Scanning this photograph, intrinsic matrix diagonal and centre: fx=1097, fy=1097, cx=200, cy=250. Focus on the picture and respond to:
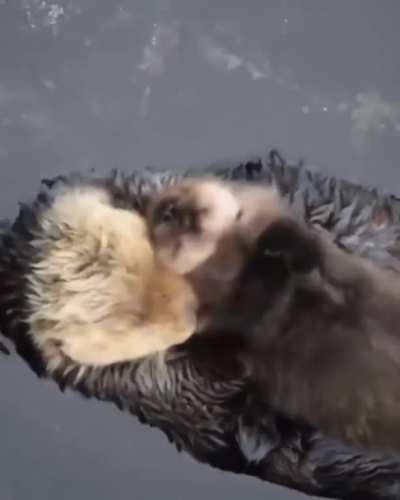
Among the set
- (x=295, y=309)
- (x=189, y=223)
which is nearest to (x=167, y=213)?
(x=189, y=223)

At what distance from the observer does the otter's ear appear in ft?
2.87

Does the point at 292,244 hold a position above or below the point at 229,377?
above

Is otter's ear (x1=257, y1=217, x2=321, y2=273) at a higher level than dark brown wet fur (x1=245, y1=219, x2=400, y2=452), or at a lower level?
higher

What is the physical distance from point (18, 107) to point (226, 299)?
10.2 metres

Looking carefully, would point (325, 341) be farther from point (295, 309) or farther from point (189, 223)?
point (189, 223)

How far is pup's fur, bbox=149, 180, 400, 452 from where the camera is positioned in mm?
855

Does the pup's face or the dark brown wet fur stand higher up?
the pup's face

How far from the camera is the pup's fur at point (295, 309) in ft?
2.81

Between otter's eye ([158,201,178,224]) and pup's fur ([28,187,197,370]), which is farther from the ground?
otter's eye ([158,201,178,224])

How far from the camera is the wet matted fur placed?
34.6 inches

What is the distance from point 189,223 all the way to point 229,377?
13 cm

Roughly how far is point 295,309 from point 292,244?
0.05 m

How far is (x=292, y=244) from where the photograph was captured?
2.90 feet

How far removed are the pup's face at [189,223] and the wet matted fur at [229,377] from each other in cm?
2
